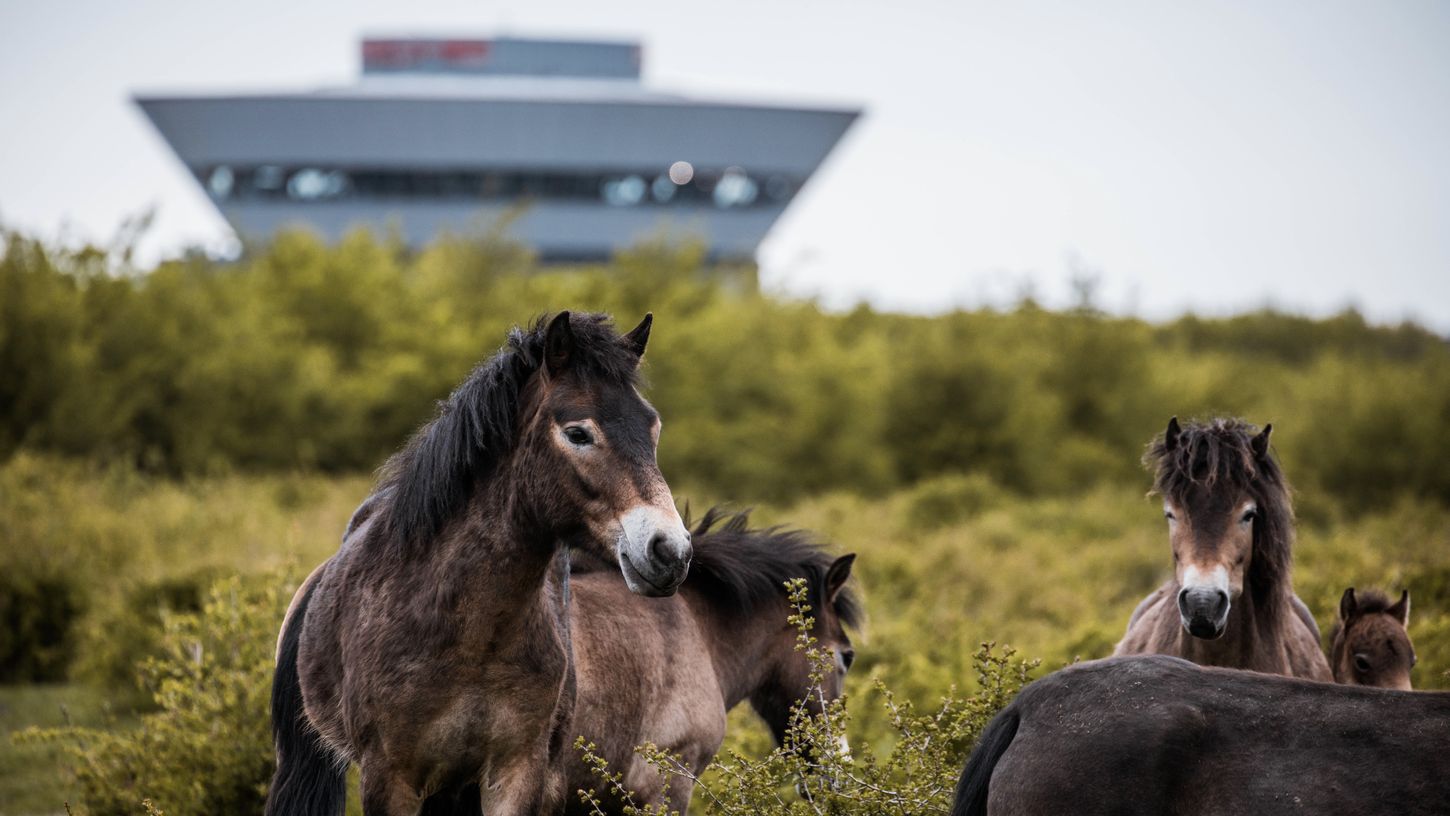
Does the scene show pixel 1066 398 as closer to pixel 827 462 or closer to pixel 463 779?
pixel 827 462

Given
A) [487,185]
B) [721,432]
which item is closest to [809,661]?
[721,432]

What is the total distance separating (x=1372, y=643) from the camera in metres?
5.75

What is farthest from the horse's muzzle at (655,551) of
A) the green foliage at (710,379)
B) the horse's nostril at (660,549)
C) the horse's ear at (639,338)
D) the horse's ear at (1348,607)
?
the green foliage at (710,379)

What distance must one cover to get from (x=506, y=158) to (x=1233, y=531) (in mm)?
46391

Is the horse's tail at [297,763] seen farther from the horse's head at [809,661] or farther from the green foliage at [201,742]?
the green foliage at [201,742]

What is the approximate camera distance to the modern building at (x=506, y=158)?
48094mm

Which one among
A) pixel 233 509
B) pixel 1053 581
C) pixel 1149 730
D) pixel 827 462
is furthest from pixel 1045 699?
pixel 827 462

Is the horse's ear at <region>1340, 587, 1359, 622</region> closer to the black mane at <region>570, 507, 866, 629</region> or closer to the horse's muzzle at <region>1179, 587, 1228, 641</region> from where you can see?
the horse's muzzle at <region>1179, 587, 1228, 641</region>

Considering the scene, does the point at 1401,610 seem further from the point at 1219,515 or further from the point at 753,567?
the point at 753,567

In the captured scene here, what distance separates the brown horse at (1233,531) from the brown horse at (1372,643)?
0.94 m

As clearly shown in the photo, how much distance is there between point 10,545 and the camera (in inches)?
470

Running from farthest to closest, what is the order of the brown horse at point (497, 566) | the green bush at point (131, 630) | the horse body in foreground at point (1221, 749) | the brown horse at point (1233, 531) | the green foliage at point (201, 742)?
the green bush at point (131, 630)
the green foliage at point (201, 742)
the brown horse at point (1233, 531)
the brown horse at point (497, 566)
the horse body in foreground at point (1221, 749)

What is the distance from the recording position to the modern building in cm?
4809

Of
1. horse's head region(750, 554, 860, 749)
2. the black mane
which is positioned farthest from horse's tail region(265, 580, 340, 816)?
horse's head region(750, 554, 860, 749)
